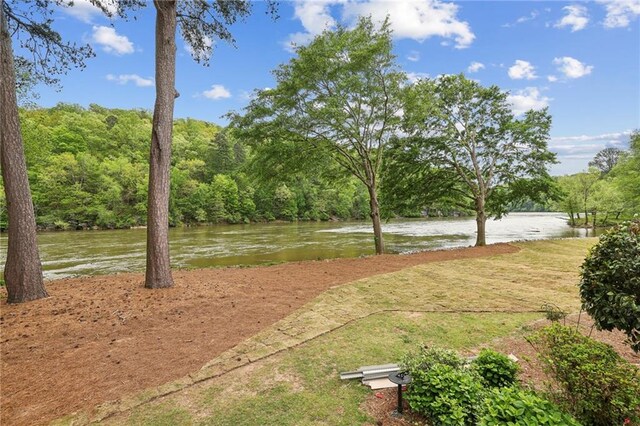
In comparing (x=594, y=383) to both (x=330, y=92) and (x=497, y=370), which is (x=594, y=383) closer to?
(x=497, y=370)

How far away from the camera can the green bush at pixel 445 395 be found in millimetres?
2234

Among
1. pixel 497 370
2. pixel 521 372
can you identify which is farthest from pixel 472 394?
pixel 521 372

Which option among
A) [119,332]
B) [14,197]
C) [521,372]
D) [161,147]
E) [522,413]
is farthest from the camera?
[161,147]

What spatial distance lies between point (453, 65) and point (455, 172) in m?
4.71

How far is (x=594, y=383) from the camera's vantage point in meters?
1.99

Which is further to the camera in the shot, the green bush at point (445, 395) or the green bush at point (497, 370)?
the green bush at point (497, 370)

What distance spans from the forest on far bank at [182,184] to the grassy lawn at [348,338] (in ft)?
20.9

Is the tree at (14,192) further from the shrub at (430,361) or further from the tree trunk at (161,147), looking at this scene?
the shrub at (430,361)

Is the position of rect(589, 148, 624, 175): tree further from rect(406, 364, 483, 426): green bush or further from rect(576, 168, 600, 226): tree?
rect(406, 364, 483, 426): green bush

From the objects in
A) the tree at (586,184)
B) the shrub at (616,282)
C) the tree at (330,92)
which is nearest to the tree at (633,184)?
the tree at (586,184)

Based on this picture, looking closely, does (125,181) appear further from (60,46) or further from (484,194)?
(484,194)

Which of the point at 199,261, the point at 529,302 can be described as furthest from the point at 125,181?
the point at 529,302

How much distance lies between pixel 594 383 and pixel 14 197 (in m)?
7.90

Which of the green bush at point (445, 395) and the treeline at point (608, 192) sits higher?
the treeline at point (608, 192)
